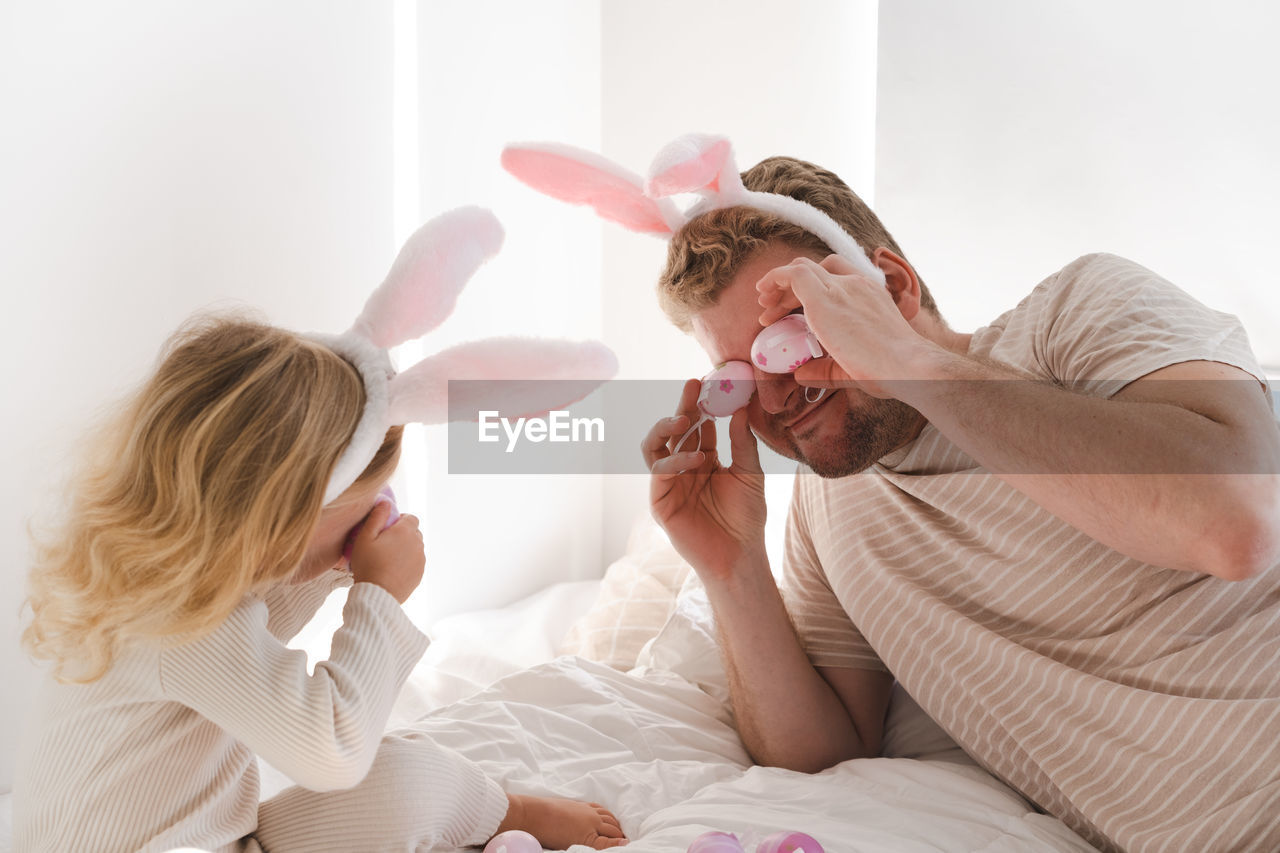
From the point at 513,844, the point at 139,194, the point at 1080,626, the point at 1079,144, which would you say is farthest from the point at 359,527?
the point at 1079,144

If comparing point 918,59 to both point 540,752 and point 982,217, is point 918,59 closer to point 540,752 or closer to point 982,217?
point 982,217

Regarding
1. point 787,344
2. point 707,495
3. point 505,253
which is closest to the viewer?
point 787,344

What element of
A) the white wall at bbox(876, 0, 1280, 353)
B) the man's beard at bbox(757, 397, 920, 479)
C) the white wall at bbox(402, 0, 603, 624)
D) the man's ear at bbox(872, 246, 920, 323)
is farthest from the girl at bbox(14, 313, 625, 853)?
the white wall at bbox(876, 0, 1280, 353)

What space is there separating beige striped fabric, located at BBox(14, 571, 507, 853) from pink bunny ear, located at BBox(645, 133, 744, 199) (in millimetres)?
598

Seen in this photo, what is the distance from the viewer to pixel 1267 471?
95cm

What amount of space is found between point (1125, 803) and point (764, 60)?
1922mm

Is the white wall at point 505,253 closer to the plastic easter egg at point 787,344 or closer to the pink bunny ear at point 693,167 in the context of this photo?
the pink bunny ear at point 693,167

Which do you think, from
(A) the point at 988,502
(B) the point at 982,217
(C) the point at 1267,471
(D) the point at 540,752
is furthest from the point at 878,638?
(B) the point at 982,217

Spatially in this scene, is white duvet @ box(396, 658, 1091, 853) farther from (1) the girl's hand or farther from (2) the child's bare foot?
(1) the girl's hand

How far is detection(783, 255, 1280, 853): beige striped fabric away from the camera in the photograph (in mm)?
1078

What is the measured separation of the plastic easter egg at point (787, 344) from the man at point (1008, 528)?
0.03 metres

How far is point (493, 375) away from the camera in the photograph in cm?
107

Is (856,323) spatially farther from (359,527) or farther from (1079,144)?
(1079,144)

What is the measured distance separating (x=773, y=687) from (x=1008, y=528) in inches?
16.0
